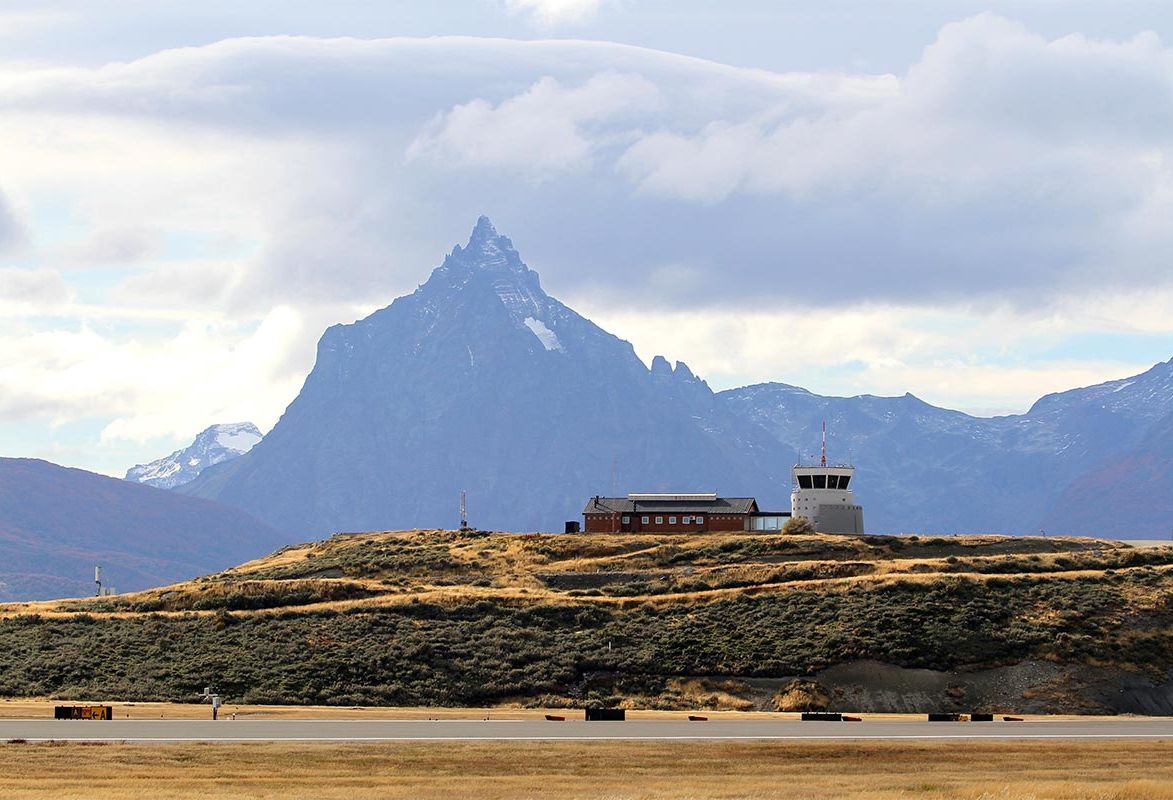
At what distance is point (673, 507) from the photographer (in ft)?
538

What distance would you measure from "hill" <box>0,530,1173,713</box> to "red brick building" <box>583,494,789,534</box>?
32.0 metres

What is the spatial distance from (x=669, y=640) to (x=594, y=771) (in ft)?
142

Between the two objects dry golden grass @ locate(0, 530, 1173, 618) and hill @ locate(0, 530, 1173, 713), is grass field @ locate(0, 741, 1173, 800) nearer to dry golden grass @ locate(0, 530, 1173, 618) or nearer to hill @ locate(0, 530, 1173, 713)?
hill @ locate(0, 530, 1173, 713)

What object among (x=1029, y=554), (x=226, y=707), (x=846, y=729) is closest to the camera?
(x=846, y=729)

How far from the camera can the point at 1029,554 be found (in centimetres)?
13150

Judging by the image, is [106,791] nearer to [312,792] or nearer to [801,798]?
[312,792]

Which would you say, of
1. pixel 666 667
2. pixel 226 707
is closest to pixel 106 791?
pixel 226 707

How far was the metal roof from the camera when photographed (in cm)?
16212

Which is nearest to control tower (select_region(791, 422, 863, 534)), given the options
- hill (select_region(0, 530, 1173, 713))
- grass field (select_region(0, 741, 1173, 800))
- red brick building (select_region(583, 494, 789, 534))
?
red brick building (select_region(583, 494, 789, 534))

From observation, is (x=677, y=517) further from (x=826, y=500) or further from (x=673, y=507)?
(x=826, y=500)

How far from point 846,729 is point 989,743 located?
750 cm

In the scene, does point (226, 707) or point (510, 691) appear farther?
point (510, 691)

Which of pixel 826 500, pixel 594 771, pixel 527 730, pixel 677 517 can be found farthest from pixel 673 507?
pixel 594 771

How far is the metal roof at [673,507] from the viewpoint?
16212cm
